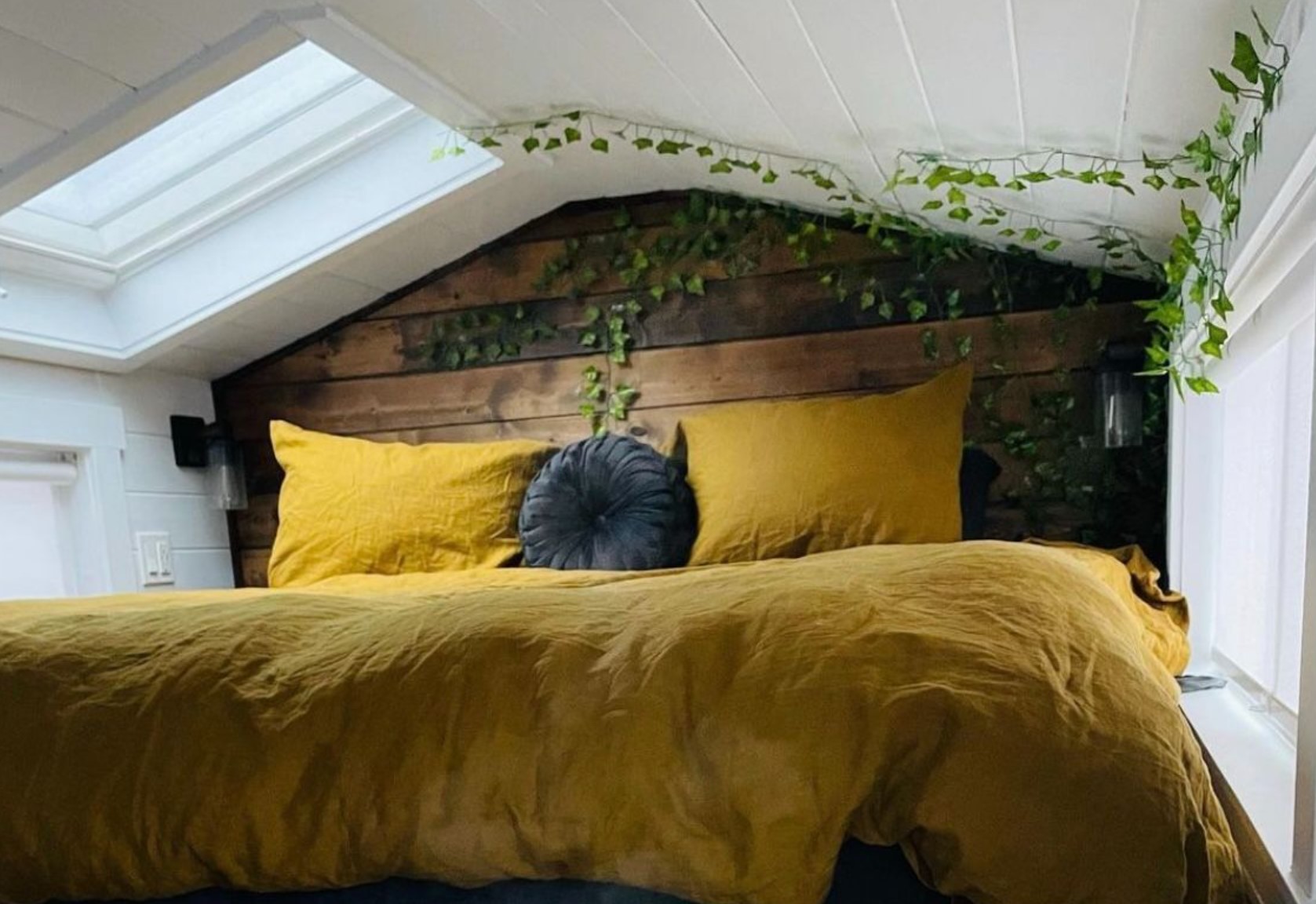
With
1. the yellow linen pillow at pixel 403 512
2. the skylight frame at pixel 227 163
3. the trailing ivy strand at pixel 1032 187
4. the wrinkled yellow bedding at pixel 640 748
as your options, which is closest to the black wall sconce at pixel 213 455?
the yellow linen pillow at pixel 403 512

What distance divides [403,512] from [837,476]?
1.04 meters

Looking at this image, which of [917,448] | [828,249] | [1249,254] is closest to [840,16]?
[1249,254]

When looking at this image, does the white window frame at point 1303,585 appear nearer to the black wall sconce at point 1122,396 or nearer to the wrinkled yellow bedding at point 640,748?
the wrinkled yellow bedding at point 640,748

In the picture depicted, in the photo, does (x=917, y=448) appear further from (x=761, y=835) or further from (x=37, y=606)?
(x=37, y=606)

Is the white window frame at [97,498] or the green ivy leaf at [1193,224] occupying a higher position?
the green ivy leaf at [1193,224]

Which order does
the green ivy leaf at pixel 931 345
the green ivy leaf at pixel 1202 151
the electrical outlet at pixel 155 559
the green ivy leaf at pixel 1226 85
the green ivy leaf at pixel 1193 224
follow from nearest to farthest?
1. the green ivy leaf at pixel 1226 85
2. the green ivy leaf at pixel 1202 151
3. the green ivy leaf at pixel 1193 224
4. the green ivy leaf at pixel 931 345
5. the electrical outlet at pixel 155 559

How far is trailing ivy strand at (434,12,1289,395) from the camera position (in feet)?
3.55

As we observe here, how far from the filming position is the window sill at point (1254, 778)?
819 millimetres

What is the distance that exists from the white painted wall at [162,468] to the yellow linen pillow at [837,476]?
1.50 metres

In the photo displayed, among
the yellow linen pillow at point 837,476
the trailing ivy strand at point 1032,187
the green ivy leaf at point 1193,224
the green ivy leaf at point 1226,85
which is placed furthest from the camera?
the yellow linen pillow at point 837,476

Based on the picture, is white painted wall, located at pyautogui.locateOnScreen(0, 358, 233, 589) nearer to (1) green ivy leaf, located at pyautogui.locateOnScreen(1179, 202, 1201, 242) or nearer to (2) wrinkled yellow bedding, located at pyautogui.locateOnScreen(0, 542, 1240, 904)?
(2) wrinkled yellow bedding, located at pyautogui.locateOnScreen(0, 542, 1240, 904)

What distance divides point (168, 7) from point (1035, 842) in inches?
60.8

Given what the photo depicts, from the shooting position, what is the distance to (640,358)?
2521mm

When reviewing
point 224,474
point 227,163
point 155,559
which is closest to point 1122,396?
point 227,163
